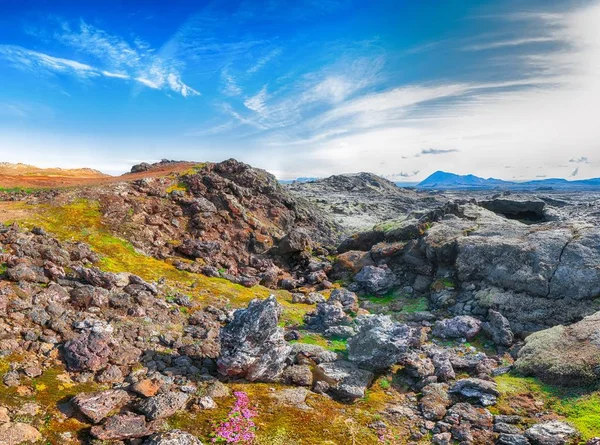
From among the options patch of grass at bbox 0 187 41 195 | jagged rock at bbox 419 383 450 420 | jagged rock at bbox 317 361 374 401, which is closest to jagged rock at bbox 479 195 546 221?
jagged rock at bbox 419 383 450 420

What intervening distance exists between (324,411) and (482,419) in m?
6.03

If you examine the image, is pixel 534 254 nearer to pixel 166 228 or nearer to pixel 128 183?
pixel 166 228

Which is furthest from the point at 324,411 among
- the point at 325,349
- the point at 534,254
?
the point at 534,254

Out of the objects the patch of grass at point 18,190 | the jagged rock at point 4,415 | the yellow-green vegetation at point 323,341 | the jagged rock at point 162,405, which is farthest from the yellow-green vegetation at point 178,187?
the jagged rock at point 4,415

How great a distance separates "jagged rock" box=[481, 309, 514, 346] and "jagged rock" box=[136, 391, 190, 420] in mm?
18648

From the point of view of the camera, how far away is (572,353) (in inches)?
700

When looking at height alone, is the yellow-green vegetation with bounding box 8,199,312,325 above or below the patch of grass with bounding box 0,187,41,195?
below

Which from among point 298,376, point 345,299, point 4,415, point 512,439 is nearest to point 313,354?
point 298,376

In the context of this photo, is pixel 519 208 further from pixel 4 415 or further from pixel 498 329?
pixel 4 415

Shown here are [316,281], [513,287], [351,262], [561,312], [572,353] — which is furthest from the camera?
[351,262]

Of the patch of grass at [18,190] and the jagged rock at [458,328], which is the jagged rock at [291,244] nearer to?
the jagged rock at [458,328]

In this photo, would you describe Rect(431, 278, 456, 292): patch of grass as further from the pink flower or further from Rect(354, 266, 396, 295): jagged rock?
the pink flower

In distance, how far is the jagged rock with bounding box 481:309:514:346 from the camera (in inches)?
896

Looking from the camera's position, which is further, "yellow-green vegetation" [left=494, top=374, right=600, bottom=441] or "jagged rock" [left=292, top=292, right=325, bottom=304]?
"jagged rock" [left=292, top=292, right=325, bottom=304]
